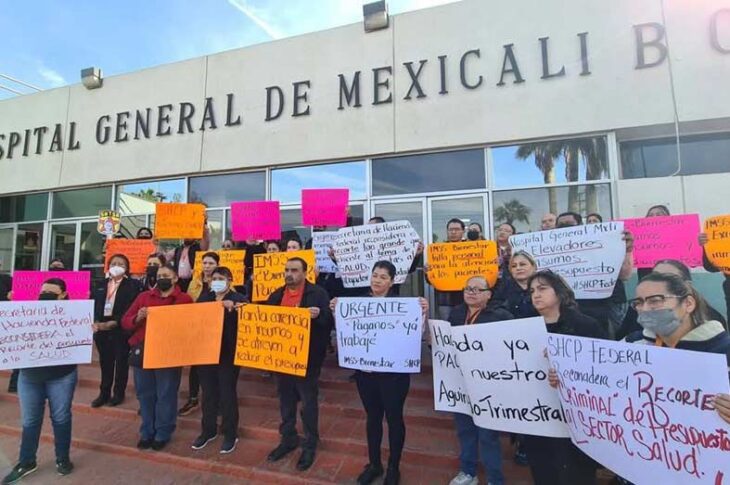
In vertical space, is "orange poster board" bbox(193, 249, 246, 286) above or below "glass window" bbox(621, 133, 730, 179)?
below

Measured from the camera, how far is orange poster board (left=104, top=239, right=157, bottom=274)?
6618 mm

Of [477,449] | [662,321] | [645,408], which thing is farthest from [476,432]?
[662,321]

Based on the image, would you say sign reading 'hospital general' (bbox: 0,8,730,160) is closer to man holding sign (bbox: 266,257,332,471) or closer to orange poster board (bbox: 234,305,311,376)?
man holding sign (bbox: 266,257,332,471)

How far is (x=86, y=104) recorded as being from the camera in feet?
33.6

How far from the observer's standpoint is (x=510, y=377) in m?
2.83

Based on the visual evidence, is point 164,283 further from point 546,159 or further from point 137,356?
point 546,159

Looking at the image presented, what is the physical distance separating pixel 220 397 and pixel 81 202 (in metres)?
8.61

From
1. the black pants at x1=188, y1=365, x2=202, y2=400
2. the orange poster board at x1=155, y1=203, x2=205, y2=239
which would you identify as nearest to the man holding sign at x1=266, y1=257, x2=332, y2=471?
the black pants at x1=188, y1=365, x2=202, y2=400

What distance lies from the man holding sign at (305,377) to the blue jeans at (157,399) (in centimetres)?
123

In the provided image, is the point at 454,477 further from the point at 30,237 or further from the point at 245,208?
the point at 30,237

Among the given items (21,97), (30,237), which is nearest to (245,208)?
(30,237)

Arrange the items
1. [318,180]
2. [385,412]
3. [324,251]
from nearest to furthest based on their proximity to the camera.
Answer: [385,412], [324,251], [318,180]

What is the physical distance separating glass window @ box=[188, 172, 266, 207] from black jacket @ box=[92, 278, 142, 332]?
380cm

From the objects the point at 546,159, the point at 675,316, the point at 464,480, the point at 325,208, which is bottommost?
the point at 464,480
